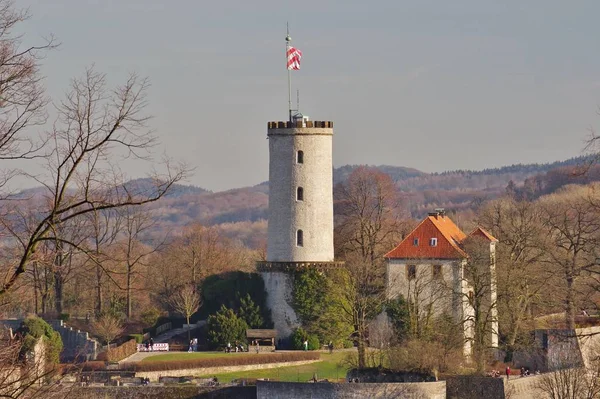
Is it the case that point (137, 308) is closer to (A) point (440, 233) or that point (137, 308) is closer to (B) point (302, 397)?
(A) point (440, 233)

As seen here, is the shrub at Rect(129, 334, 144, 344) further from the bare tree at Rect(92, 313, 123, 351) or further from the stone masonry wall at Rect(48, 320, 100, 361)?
the stone masonry wall at Rect(48, 320, 100, 361)

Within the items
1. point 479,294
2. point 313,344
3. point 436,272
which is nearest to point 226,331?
point 313,344

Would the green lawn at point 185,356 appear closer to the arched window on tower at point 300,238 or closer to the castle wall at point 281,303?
the castle wall at point 281,303

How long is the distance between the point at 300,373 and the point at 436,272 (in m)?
8.39

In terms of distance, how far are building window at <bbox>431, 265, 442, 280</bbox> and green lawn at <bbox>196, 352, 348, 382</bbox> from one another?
5.64 metres

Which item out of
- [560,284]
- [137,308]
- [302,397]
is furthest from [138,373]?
[137,308]

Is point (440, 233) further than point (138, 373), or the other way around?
point (440, 233)

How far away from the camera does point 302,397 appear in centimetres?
4916

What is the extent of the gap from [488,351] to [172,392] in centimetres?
1248

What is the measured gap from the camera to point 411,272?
61.8m

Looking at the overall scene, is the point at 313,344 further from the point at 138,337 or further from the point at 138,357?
the point at 138,337

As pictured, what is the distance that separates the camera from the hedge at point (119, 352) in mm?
57938

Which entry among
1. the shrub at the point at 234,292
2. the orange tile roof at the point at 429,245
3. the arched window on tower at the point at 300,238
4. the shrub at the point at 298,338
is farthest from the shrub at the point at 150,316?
the orange tile roof at the point at 429,245

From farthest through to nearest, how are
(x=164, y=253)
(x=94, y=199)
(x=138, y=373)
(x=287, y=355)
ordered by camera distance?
(x=164, y=253) → (x=287, y=355) → (x=138, y=373) → (x=94, y=199)
